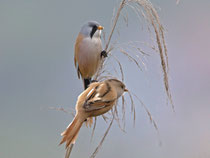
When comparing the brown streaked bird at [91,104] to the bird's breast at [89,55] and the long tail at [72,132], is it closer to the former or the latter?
the long tail at [72,132]

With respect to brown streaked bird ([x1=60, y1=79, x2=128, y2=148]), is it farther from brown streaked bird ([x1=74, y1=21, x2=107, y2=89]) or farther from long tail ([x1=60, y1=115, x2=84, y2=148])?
brown streaked bird ([x1=74, y1=21, x2=107, y2=89])

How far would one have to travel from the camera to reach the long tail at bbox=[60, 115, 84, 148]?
1.12m

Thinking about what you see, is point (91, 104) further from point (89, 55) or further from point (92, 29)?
point (92, 29)

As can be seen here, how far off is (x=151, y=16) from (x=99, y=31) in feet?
2.80

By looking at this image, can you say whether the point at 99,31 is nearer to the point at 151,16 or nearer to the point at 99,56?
the point at 99,56

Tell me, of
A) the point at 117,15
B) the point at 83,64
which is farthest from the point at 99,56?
the point at 117,15

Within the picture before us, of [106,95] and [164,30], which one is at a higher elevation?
[164,30]

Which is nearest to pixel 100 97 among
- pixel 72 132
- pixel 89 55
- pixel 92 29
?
pixel 72 132

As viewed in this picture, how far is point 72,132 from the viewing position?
1.13 meters

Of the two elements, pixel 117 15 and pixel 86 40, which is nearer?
pixel 117 15

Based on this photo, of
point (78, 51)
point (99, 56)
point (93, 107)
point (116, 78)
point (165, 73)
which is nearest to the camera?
point (93, 107)

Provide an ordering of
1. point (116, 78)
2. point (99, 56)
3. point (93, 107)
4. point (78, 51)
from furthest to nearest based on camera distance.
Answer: point (78, 51) < point (99, 56) < point (116, 78) < point (93, 107)

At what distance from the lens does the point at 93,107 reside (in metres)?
1.18

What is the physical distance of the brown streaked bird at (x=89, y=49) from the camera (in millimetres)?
2100
